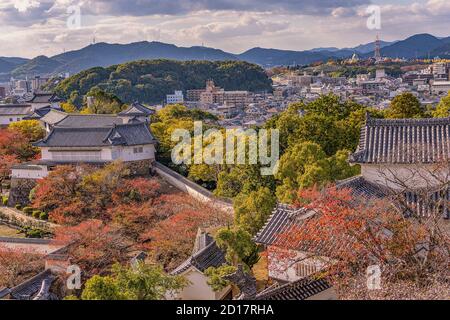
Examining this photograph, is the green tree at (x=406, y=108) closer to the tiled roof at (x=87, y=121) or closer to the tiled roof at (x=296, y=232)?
the tiled roof at (x=87, y=121)

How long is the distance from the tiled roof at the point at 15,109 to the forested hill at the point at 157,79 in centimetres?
2266

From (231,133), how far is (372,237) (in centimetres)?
1547

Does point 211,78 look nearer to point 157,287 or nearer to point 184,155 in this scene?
point 184,155

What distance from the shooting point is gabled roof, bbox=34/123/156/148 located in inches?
1042

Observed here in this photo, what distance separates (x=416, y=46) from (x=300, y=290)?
180306 mm

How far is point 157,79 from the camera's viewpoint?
9494cm

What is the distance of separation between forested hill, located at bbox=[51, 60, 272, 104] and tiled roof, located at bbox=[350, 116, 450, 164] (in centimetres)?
5687

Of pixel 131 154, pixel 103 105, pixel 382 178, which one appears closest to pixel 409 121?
pixel 382 178

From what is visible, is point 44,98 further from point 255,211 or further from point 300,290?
point 300,290

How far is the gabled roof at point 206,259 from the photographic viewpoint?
39.4 ft

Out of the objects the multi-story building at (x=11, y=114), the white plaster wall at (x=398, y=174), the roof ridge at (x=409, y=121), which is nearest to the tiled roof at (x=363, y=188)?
the white plaster wall at (x=398, y=174)

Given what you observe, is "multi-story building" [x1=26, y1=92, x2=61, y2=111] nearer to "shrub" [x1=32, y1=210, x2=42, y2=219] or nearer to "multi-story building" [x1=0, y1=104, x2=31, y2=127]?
"multi-story building" [x1=0, y1=104, x2=31, y2=127]

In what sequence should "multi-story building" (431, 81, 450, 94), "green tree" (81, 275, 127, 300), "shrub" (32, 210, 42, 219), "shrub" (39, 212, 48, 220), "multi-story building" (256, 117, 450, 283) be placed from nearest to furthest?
"green tree" (81, 275, 127, 300) < "multi-story building" (256, 117, 450, 283) < "shrub" (39, 212, 48, 220) < "shrub" (32, 210, 42, 219) < "multi-story building" (431, 81, 450, 94)

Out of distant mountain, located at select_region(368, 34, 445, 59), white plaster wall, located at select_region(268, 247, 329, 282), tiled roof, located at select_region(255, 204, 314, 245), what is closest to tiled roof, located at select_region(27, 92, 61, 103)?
tiled roof, located at select_region(255, 204, 314, 245)
